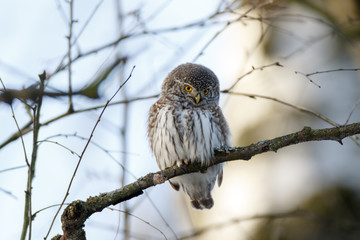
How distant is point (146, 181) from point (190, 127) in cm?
116

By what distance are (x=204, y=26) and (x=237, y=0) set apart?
1.37 feet

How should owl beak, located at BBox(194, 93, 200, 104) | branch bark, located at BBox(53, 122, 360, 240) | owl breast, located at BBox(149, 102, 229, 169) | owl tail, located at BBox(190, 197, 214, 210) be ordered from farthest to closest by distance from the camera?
owl tail, located at BBox(190, 197, 214, 210), owl beak, located at BBox(194, 93, 200, 104), owl breast, located at BBox(149, 102, 229, 169), branch bark, located at BBox(53, 122, 360, 240)

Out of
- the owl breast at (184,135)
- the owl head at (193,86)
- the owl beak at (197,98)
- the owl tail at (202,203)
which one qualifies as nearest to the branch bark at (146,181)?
the owl breast at (184,135)

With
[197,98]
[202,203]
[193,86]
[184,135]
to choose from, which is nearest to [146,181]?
[184,135]

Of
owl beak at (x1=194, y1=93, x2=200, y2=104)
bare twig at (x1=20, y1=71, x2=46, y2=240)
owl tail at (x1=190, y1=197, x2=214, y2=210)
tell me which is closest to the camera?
bare twig at (x1=20, y1=71, x2=46, y2=240)

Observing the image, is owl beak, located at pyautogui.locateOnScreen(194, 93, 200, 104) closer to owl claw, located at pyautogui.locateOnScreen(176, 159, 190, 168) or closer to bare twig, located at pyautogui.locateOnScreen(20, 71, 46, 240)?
owl claw, located at pyautogui.locateOnScreen(176, 159, 190, 168)

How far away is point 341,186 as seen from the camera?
6.05 m

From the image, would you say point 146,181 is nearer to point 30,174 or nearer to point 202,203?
point 30,174

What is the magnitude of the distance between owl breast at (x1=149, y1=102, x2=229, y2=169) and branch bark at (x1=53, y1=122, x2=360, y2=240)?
594 mm

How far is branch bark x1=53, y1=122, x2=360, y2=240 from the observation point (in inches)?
120

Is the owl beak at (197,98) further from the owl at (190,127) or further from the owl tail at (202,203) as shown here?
the owl tail at (202,203)

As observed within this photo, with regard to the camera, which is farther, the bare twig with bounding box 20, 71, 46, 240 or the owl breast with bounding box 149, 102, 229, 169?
the owl breast with bounding box 149, 102, 229, 169

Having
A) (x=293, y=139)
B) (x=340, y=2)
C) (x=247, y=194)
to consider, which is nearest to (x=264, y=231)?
(x=247, y=194)

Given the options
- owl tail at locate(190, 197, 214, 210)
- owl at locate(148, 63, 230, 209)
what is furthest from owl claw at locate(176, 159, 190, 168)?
owl tail at locate(190, 197, 214, 210)
